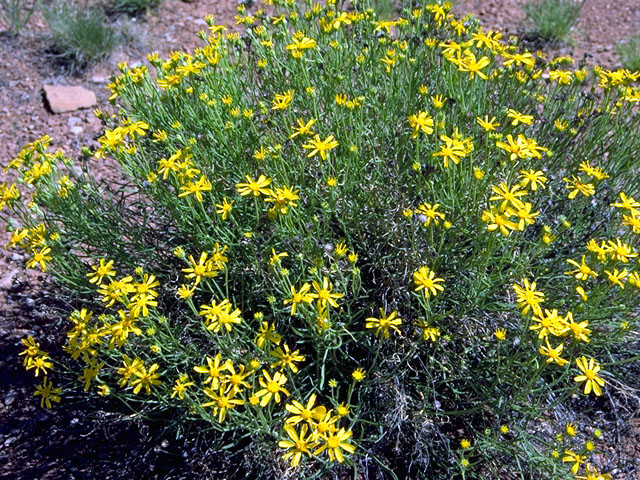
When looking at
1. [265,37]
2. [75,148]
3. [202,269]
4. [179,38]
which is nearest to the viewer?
[202,269]

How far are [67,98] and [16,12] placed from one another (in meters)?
1.61

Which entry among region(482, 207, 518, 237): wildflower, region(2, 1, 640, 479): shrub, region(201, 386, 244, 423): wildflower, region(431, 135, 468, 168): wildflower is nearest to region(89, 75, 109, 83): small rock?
region(2, 1, 640, 479): shrub

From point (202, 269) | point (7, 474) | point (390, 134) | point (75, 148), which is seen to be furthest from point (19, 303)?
point (390, 134)

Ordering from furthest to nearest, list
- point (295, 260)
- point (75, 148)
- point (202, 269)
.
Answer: point (75, 148) < point (295, 260) < point (202, 269)

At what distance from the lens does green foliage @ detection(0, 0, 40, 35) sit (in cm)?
703

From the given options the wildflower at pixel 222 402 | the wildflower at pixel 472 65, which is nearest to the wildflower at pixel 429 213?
the wildflower at pixel 472 65

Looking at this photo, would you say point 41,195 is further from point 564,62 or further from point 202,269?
point 564,62

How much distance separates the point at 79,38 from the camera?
663cm

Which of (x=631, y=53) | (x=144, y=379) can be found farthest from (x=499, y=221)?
(x=631, y=53)

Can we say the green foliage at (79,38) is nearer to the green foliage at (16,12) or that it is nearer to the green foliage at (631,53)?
the green foliage at (16,12)

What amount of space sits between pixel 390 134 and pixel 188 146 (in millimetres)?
1146

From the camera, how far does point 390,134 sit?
142 inches

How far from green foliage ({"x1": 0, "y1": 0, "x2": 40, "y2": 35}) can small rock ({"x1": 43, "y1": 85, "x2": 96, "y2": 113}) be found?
1.24 meters

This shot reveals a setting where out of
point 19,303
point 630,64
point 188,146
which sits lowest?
point 19,303
